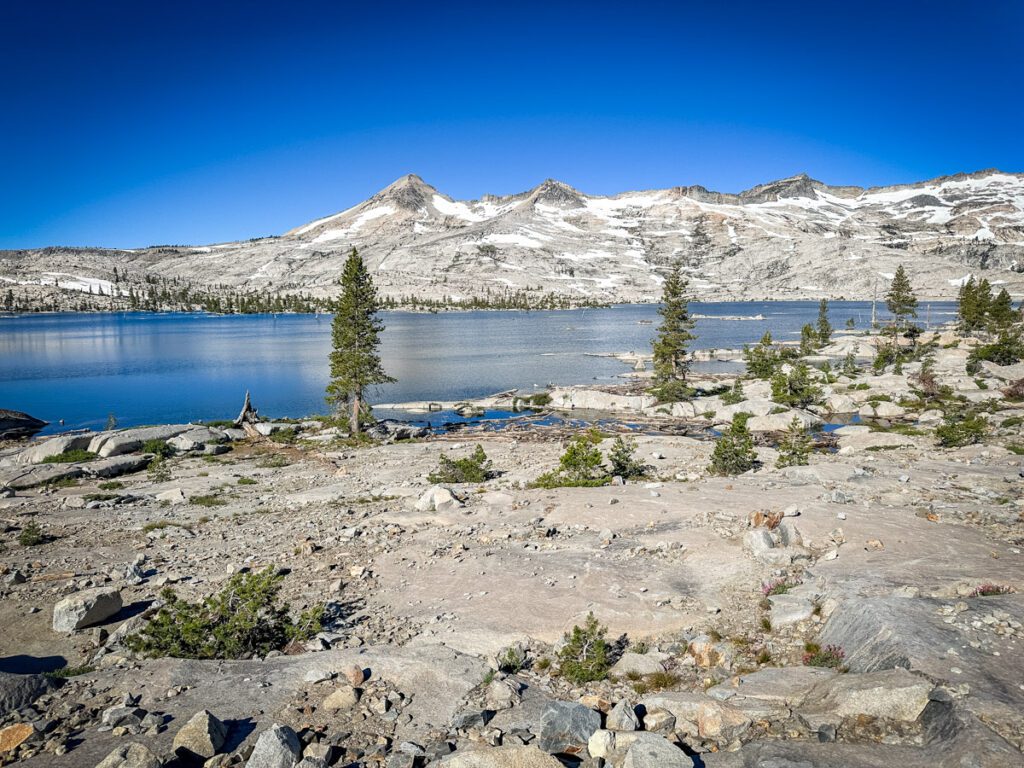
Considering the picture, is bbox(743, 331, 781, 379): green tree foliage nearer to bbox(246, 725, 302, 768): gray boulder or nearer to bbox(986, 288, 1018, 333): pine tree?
bbox(986, 288, 1018, 333): pine tree

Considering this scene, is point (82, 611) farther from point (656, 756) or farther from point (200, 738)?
point (656, 756)

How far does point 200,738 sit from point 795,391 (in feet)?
153

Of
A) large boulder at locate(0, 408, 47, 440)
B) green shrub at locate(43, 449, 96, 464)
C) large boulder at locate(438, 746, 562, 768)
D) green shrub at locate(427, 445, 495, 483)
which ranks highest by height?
large boulder at locate(438, 746, 562, 768)

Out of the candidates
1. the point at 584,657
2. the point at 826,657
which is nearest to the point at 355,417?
the point at 584,657

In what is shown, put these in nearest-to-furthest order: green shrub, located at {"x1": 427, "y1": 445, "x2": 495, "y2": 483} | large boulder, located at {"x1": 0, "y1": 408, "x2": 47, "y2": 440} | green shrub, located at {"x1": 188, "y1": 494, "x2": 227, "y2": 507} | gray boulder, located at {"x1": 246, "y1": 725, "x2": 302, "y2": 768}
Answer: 1. gray boulder, located at {"x1": 246, "y1": 725, "x2": 302, "y2": 768}
2. green shrub, located at {"x1": 188, "y1": 494, "x2": 227, "y2": 507}
3. green shrub, located at {"x1": 427, "y1": 445, "x2": 495, "y2": 483}
4. large boulder, located at {"x1": 0, "y1": 408, "x2": 47, "y2": 440}

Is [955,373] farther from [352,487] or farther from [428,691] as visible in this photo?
[428,691]

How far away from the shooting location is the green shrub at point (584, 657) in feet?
31.2

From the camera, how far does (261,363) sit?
281 ft

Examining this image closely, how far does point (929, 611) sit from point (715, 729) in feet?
14.6

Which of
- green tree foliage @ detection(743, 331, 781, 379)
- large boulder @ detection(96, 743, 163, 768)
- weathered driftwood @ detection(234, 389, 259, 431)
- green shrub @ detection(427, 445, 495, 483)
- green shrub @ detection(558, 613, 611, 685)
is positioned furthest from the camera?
green tree foliage @ detection(743, 331, 781, 379)

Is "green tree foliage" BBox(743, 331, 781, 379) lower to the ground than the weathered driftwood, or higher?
higher

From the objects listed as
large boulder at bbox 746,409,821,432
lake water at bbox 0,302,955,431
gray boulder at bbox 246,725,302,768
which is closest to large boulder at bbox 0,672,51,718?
gray boulder at bbox 246,725,302,768

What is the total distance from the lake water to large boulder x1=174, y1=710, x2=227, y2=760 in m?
48.4

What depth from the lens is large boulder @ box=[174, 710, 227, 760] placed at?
7148 millimetres
